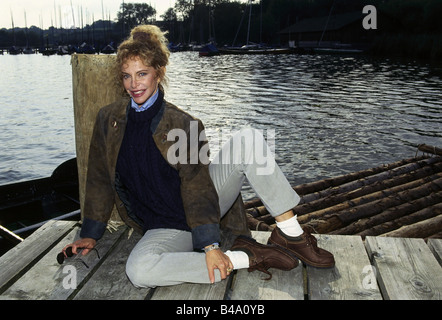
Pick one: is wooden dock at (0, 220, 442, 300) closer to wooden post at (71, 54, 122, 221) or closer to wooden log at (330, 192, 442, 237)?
wooden post at (71, 54, 122, 221)

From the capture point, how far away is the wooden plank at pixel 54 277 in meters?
2.62

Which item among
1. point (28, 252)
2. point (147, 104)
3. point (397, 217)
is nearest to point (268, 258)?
point (147, 104)

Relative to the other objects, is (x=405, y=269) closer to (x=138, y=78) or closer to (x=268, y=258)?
(x=268, y=258)

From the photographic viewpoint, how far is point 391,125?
632 inches

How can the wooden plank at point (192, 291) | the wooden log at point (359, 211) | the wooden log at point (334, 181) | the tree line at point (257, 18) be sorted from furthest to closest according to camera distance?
the tree line at point (257, 18)
the wooden log at point (334, 181)
the wooden log at point (359, 211)
the wooden plank at point (192, 291)

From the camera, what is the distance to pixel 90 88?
337 centimetres

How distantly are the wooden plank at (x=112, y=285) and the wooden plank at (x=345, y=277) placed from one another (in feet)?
3.77

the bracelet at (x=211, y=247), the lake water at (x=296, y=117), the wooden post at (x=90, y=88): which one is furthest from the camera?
the lake water at (x=296, y=117)

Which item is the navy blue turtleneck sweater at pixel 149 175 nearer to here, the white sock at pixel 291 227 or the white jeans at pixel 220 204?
the white jeans at pixel 220 204

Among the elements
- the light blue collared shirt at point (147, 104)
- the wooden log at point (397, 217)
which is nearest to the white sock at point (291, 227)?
the light blue collared shirt at point (147, 104)

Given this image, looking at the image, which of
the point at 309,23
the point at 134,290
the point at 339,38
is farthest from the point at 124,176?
the point at 309,23

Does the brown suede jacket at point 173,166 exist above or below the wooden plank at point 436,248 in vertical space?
above

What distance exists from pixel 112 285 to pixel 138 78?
1438 millimetres

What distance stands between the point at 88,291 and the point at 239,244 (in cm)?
108
